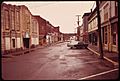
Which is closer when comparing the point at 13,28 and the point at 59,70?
the point at 59,70

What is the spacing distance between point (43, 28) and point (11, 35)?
155ft

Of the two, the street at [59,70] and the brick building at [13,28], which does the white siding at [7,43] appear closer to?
the brick building at [13,28]

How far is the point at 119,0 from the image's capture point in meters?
7.16

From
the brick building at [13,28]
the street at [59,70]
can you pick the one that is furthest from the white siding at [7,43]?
the street at [59,70]

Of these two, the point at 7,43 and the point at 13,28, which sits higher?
the point at 13,28

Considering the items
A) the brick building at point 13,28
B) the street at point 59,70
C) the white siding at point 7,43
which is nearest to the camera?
the street at point 59,70

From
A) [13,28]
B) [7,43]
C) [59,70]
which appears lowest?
[59,70]

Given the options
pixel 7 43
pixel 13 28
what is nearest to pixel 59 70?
pixel 7 43

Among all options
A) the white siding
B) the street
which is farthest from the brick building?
the street

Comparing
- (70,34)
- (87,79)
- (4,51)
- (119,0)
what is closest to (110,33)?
(4,51)

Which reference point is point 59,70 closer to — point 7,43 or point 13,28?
point 7,43

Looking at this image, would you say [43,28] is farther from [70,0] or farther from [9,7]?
[70,0]

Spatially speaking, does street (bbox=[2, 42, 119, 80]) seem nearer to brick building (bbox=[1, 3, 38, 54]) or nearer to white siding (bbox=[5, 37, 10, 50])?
brick building (bbox=[1, 3, 38, 54])

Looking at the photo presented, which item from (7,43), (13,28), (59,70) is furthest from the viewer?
(13,28)
